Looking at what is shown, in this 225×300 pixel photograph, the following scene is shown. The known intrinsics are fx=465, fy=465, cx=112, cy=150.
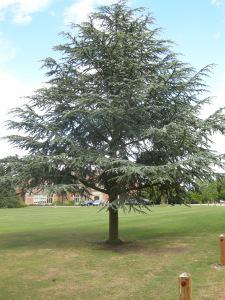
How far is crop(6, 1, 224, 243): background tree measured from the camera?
1698 cm

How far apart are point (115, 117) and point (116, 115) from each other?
21 cm

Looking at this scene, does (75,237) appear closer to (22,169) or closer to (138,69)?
(22,169)

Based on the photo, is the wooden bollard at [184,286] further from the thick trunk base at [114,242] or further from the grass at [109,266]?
the thick trunk base at [114,242]

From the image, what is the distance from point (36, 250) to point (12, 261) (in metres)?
2.19

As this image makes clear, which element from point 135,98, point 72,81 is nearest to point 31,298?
point 135,98

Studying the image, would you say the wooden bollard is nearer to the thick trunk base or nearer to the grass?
the grass

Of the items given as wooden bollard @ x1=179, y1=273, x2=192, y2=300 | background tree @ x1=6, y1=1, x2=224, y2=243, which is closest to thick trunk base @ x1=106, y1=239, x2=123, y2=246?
background tree @ x1=6, y1=1, x2=224, y2=243

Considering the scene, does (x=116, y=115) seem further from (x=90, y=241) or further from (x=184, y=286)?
(x=184, y=286)

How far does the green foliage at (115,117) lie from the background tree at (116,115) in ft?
0.13

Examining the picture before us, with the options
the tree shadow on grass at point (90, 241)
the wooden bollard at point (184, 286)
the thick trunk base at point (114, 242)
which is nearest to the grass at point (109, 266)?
the tree shadow on grass at point (90, 241)

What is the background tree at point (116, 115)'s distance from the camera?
55.7 feet

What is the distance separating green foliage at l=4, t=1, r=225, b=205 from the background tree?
39 millimetres

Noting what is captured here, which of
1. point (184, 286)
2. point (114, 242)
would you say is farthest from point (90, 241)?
point (184, 286)

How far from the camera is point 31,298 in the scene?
1038 centimetres
